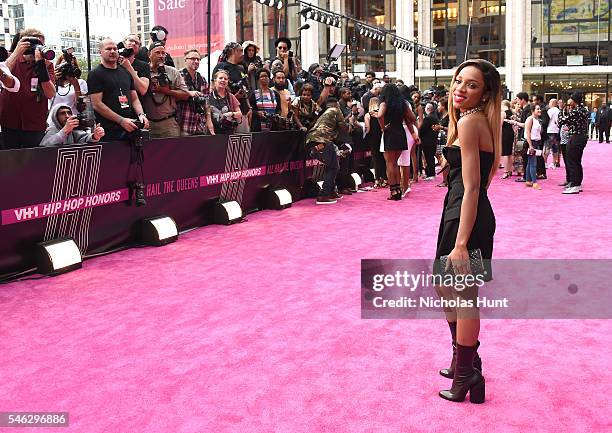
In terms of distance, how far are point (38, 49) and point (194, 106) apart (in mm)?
2333

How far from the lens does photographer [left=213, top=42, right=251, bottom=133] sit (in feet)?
29.6

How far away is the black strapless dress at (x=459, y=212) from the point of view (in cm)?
299

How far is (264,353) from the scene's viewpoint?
3.91 meters

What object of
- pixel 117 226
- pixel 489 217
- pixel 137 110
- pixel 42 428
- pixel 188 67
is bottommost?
pixel 42 428

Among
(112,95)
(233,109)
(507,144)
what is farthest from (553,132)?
(112,95)

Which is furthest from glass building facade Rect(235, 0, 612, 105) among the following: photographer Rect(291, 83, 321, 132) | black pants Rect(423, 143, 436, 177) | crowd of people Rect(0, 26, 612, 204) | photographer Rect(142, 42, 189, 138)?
photographer Rect(142, 42, 189, 138)

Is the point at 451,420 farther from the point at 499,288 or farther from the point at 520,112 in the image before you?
the point at 520,112

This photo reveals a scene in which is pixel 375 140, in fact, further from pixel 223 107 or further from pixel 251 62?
pixel 223 107

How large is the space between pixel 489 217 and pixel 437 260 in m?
0.33

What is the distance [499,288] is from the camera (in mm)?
5277

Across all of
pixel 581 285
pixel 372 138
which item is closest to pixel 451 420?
pixel 581 285

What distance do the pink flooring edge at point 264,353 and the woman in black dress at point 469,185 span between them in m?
0.31

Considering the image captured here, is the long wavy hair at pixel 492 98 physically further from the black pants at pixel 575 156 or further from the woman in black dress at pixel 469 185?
the black pants at pixel 575 156

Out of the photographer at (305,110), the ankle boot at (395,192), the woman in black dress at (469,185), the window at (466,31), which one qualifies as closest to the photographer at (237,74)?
the photographer at (305,110)
